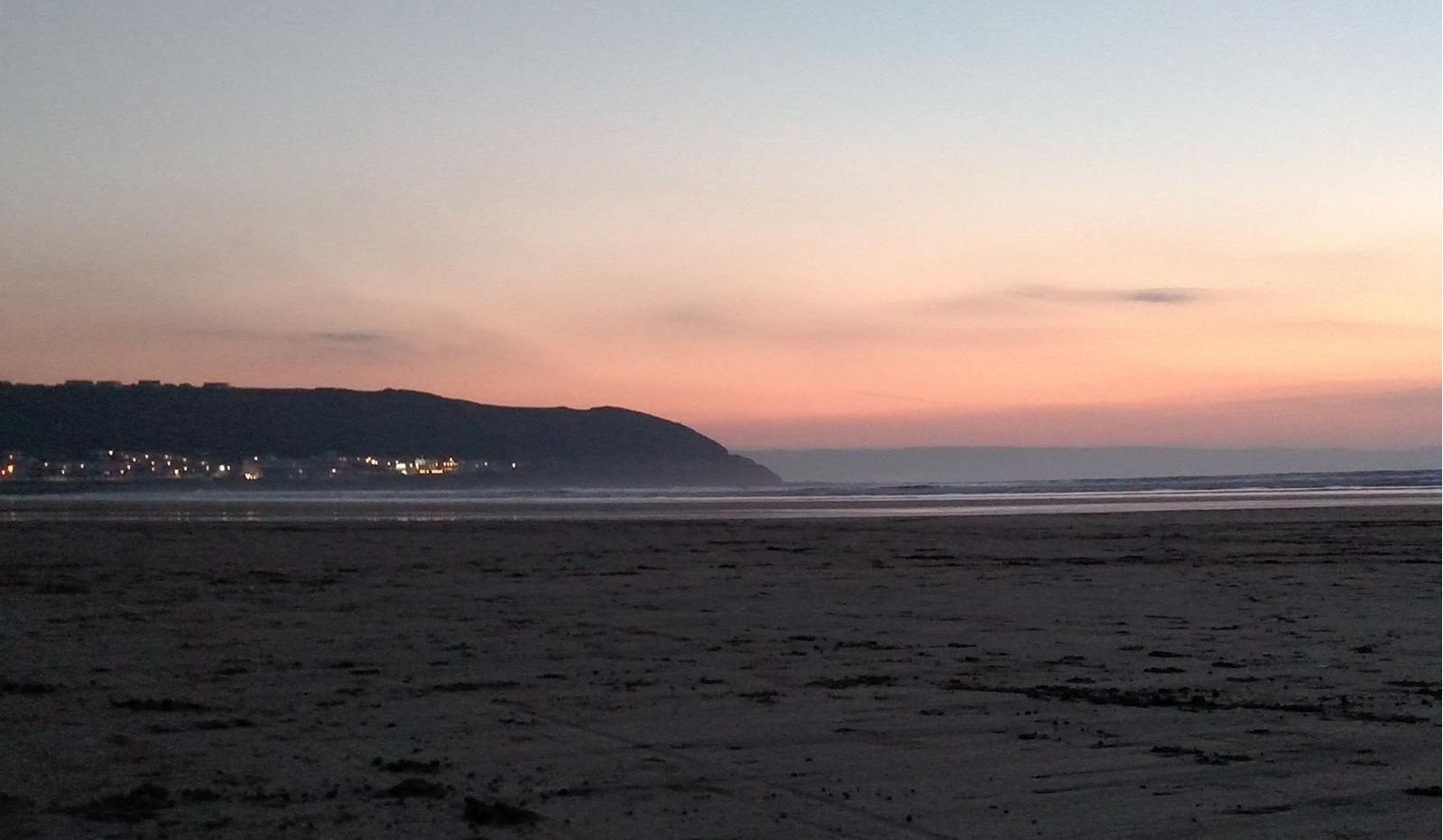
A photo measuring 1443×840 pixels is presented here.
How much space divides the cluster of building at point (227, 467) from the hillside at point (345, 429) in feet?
9.27

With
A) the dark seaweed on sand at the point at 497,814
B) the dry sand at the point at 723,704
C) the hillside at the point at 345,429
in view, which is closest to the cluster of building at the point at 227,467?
the hillside at the point at 345,429

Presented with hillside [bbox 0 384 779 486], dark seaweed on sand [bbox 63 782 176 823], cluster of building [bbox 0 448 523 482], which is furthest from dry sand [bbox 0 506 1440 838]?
hillside [bbox 0 384 779 486]

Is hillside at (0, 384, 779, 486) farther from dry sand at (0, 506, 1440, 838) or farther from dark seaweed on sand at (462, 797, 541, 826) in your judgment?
dark seaweed on sand at (462, 797, 541, 826)

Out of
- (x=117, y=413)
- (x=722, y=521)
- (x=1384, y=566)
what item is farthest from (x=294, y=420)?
(x=1384, y=566)

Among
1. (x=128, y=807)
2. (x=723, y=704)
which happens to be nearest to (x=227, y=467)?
(x=723, y=704)

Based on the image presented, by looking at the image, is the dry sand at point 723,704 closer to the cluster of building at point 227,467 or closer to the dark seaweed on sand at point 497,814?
the dark seaweed on sand at point 497,814

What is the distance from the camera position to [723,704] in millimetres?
7473

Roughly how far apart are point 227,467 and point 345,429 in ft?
53.9

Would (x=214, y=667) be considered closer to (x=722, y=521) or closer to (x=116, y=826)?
(x=116, y=826)

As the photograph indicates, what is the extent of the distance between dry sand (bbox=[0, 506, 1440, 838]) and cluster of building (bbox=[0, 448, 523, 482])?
113 meters

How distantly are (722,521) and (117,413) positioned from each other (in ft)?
430

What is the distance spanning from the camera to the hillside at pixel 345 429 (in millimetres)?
139750

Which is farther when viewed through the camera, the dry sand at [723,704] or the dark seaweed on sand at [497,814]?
the dry sand at [723,704]

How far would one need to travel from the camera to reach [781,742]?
6445 mm
